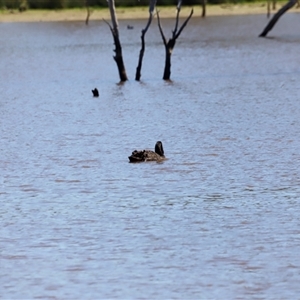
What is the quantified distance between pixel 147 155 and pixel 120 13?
152ft

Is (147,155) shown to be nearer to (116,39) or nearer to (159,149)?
(159,149)

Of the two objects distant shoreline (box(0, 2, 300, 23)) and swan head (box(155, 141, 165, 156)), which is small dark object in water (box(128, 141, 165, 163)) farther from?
distant shoreline (box(0, 2, 300, 23))

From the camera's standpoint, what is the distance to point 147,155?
13195mm

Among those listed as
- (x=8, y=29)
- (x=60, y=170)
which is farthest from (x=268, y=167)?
(x=8, y=29)

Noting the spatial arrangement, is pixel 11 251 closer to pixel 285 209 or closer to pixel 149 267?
pixel 149 267

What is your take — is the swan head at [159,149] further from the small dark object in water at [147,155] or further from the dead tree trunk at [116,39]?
the dead tree trunk at [116,39]

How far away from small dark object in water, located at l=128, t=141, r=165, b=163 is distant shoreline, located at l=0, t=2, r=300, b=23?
146 ft

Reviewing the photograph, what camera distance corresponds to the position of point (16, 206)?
35.2 feet

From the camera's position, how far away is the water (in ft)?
26.3

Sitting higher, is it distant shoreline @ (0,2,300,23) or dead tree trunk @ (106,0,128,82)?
dead tree trunk @ (106,0,128,82)

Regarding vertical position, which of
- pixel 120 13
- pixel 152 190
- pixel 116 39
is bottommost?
pixel 120 13

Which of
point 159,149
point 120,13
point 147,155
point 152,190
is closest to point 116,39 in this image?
point 159,149

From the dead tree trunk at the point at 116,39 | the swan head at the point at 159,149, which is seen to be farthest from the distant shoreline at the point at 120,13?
the swan head at the point at 159,149

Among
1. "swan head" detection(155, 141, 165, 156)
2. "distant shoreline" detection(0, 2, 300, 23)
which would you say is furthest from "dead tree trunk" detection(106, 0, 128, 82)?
"distant shoreline" detection(0, 2, 300, 23)
